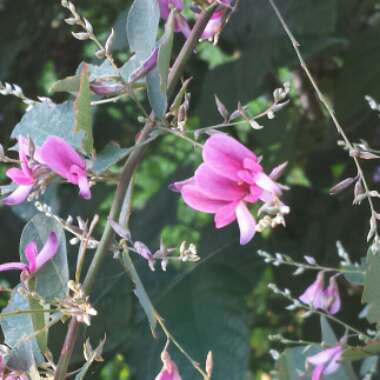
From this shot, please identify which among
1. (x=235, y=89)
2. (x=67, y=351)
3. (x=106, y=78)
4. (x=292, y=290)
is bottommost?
(x=292, y=290)

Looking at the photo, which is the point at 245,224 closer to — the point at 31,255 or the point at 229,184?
the point at 229,184

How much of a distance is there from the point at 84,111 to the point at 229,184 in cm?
8

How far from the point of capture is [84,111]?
0.43 metres

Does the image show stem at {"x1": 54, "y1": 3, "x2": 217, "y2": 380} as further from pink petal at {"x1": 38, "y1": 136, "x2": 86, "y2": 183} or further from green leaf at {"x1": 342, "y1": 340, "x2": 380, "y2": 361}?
green leaf at {"x1": 342, "y1": 340, "x2": 380, "y2": 361}

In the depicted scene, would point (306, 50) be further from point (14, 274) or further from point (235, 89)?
point (14, 274)

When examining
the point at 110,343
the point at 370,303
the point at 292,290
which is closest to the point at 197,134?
the point at 370,303

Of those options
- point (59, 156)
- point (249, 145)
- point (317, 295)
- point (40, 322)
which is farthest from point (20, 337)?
point (249, 145)

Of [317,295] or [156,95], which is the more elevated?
[156,95]

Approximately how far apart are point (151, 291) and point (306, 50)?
0.29 metres

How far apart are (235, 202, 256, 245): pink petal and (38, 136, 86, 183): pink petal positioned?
0.26ft

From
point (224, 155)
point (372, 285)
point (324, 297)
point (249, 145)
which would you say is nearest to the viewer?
point (224, 155)

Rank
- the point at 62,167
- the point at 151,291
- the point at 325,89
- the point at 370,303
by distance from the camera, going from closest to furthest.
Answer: the point at 62,167 < the point at 370,303 < the point at 151,291 < the point at 325,89

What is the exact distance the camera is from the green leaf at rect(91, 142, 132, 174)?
17.4 inches

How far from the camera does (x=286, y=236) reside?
112cm
